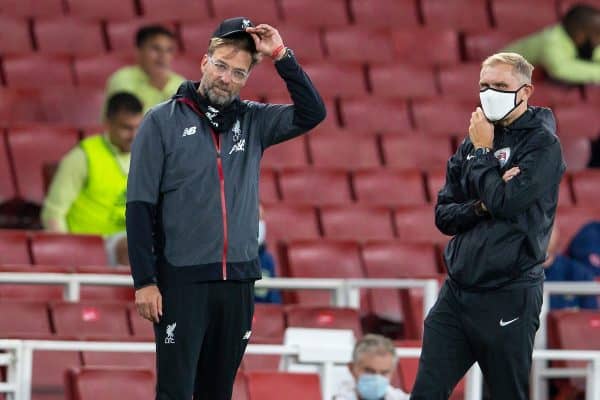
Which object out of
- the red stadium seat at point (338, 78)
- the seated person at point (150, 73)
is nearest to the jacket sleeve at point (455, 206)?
the seated person at point (150, 73)

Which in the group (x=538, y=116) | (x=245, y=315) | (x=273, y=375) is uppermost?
(x=538, y=116)

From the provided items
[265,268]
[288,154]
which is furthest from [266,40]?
[288,154]

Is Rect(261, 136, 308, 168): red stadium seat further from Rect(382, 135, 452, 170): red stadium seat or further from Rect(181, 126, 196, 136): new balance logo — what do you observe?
Rect(181, 126, 196, 136): new balance logo

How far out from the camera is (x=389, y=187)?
8.78 metres

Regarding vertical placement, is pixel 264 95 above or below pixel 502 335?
above

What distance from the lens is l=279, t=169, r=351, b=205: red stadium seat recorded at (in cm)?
859

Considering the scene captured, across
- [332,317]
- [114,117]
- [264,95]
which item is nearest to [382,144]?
[264,95]

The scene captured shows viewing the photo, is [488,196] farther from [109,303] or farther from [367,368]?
[109,303]

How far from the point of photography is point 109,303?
6.55 metres

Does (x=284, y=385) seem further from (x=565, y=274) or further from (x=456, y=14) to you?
(x=456, y=14)

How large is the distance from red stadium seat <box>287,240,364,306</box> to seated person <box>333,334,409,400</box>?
1.70 m

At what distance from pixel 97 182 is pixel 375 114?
7.47 ft

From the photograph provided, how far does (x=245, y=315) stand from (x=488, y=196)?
2.50ft

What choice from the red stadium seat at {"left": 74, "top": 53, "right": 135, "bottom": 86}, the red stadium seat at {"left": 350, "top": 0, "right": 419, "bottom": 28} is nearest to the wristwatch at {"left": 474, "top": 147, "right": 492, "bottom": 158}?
the red stadium seat at {"left": 74, "top": 53, "right": 135, "bottom": 86}
